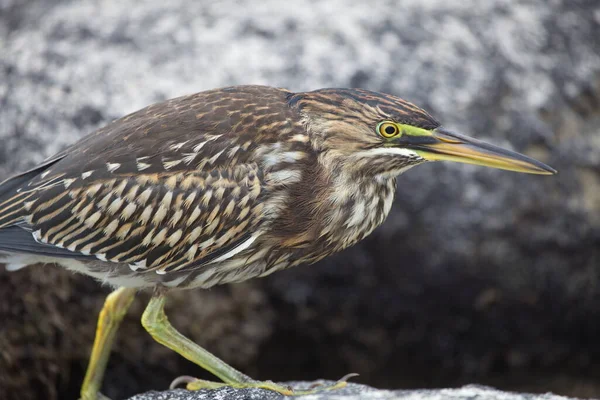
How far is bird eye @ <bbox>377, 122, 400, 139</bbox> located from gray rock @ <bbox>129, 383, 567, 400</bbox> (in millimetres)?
1324

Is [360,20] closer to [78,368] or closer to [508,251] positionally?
[508,251]

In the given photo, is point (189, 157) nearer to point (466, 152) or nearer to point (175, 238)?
point (175, 238)

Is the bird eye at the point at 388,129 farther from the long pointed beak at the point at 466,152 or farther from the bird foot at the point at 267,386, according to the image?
the bird foot at the point at 267,386

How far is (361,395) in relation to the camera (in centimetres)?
426

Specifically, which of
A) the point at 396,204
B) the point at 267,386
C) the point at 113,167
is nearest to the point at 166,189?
the point at 113,167

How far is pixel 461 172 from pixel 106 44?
9.12ft

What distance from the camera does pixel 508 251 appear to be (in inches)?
271

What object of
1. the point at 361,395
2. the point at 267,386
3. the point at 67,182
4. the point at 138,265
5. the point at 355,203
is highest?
the point at 67,182

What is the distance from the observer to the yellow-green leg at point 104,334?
595 cm

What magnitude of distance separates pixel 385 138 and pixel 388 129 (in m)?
0.05

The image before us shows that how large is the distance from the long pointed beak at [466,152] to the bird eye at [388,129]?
6 centimetres

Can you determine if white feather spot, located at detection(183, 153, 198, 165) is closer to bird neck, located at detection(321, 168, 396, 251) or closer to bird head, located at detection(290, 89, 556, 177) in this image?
bird head, located at detection(290, 89, 556, 177)

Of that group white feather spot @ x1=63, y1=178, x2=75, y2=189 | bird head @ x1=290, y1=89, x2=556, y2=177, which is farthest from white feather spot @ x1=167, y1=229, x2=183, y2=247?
bird head @ x1=290, y1=89, x2=556, y2=177

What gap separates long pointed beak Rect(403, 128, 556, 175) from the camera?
5.02 m
